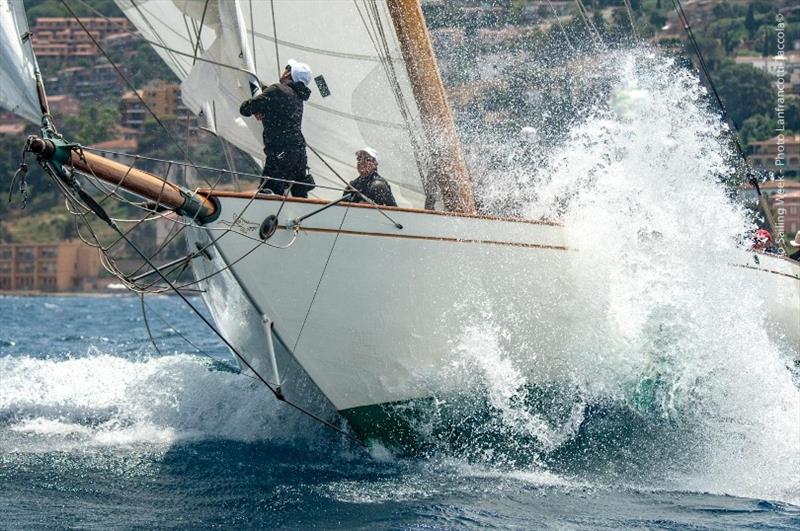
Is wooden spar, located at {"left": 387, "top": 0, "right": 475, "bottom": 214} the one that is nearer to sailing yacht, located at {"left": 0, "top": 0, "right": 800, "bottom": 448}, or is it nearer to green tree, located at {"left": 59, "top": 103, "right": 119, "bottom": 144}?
sailing yacht, located at {"left": 0, "top": 0, "right": 800, "bottom": 448}

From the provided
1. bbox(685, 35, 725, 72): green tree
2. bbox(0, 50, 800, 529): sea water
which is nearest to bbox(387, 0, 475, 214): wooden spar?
bbox(0, 50, 800, 529): sea water

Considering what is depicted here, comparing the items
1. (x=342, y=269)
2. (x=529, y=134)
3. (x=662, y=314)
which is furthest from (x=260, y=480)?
(x=529, y=134)

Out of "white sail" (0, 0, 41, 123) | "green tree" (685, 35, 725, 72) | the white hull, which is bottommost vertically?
the white hull

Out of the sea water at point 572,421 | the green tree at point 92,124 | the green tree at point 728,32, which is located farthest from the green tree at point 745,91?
the sea water at point 572,421

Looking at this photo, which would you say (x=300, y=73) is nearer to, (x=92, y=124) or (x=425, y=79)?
(x=425, y=79)

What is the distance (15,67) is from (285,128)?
1784mm

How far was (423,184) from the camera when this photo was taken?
29.2ft

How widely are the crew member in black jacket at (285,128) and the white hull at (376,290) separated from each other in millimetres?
489

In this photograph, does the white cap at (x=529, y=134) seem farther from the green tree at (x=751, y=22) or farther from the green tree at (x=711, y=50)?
the green tree at (x=751, y=22)

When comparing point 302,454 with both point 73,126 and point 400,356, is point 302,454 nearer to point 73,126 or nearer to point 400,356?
point 400,356

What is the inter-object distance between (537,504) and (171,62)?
15.8ft

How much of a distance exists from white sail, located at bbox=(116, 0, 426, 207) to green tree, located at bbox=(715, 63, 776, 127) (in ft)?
127

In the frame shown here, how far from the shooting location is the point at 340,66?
9.39 m

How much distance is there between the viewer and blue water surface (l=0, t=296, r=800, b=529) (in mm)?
5887
